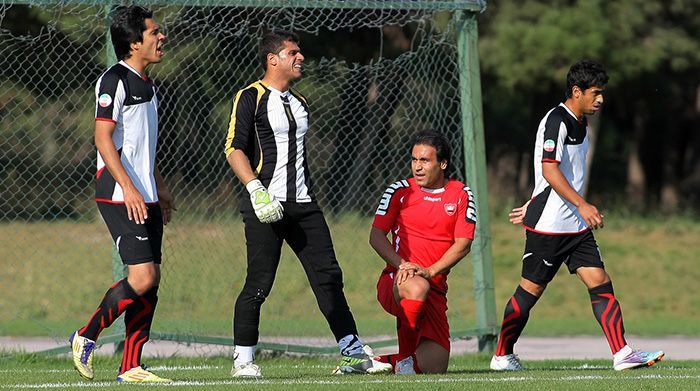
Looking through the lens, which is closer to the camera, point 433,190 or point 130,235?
point 130,235

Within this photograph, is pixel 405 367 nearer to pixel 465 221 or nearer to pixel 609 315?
pixel 465 221

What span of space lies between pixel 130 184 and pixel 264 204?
811mm

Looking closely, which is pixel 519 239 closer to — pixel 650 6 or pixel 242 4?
pixel 650 6

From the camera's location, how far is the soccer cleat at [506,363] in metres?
8.85

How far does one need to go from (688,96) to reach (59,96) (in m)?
29.8

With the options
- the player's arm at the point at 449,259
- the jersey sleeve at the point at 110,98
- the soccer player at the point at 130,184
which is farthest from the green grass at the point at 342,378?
the jersey sleeve at the point at 110,98

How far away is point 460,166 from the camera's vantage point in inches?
458

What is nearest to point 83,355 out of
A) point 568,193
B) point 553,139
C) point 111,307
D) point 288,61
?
point 111,307

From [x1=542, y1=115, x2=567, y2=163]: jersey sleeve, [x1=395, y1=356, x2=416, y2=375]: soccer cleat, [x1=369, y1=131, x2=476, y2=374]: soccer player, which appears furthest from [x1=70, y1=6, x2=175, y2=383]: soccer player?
[x1=542, y1=115, x2=567, y2=163]: jersey sleeve

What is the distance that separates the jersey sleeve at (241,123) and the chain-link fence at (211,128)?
8.33 ft

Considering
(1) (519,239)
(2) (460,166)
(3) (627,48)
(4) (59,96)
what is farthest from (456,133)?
(3) (627,48)

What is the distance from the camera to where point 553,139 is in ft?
28.4

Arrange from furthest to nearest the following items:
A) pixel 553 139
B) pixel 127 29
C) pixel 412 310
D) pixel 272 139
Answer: pixel 553 139, pixel 412 310, pixel 272 139, pixel 127 29

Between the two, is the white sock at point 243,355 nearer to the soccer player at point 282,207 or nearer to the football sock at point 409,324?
the soccer player at point 282,207
